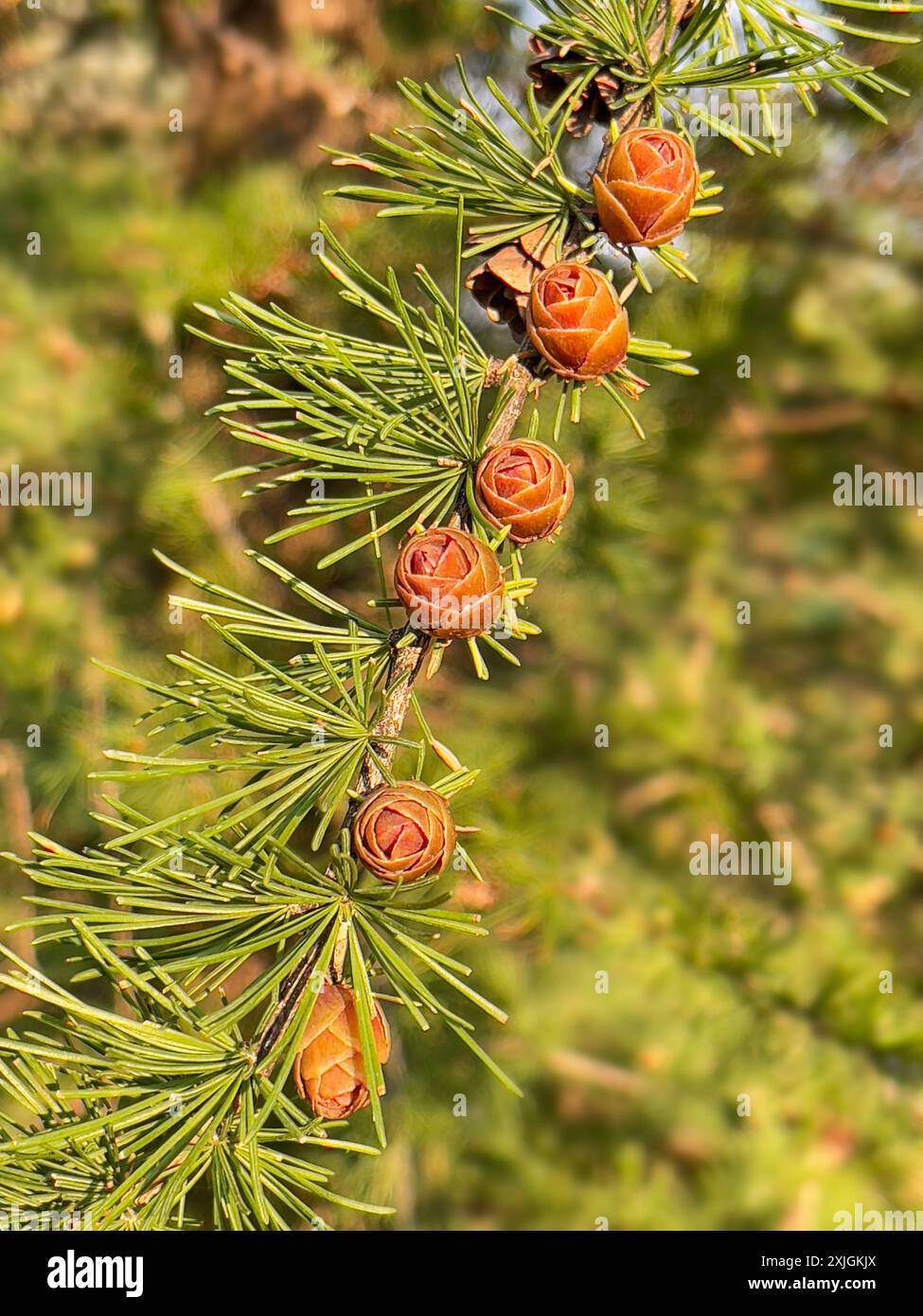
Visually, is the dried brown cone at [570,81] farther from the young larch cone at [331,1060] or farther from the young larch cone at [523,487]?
the young larch cone at [331,1060]

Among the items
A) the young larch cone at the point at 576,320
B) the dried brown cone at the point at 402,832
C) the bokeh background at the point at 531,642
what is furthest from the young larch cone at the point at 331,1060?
the bokeh background at the point at 531,642

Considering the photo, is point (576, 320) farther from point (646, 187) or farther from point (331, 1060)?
point (331, 1060)

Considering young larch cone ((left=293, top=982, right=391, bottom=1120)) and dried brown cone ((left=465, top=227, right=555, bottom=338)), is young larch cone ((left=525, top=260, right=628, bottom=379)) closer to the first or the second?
dried brown cone ((left=465, top=227, right=555, bottom=338))

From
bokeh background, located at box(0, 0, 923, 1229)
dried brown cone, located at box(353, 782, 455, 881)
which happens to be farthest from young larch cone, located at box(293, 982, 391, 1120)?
bokeh background, located at box(0, 0, 923, 1229)

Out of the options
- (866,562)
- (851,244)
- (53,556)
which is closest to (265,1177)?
(53,556)

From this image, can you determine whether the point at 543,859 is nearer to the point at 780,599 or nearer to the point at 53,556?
the point at 53,556

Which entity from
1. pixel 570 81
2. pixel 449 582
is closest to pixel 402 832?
pixel 449 582
